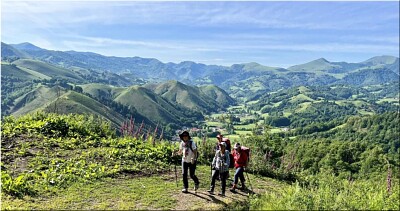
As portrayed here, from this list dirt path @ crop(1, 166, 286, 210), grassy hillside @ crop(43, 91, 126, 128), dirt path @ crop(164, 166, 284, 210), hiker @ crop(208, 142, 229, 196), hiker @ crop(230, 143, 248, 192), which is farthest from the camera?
grassy hillside @ crop(43, 91, 126, 128)

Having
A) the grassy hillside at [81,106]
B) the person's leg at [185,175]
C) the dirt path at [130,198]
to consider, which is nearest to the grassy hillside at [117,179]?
the dirt path at [130,198]

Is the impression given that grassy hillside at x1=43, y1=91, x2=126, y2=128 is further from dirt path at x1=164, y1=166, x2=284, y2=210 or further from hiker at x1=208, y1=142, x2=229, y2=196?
hiker at x1=208, y1=142, x2=229, y2=196

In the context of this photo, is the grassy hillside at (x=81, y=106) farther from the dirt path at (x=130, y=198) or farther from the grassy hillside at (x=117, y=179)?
the dirt path at (x=130, y=198)

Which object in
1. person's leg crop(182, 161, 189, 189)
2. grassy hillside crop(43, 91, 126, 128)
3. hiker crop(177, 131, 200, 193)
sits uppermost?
hiker crop(177, 131, 200, 193)

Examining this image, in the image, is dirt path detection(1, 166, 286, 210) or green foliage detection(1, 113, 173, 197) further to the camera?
green foliage detection(1, 113, 173, 197)

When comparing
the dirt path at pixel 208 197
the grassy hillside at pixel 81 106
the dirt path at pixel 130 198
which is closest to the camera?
the dirt path at pixel 130 198

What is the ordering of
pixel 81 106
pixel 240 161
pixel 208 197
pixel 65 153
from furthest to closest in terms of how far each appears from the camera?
pixel 81 106, pixel 65 153, pixel 240 161, pixel 208 197

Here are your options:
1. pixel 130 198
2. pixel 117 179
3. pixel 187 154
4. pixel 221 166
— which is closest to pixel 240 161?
pixel 221 166

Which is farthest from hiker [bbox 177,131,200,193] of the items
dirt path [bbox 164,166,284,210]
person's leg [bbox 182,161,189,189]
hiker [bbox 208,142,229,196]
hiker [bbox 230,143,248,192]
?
hiker [bbox 230,143,248,192]

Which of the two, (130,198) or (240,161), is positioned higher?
(240,161)

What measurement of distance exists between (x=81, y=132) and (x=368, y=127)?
179650 mm

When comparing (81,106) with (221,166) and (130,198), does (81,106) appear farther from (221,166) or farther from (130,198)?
(130,198)

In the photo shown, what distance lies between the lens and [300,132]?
581 ft

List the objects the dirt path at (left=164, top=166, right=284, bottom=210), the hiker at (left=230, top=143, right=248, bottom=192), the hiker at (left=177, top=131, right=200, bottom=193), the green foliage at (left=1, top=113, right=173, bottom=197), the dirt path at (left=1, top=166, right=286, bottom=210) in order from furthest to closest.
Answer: the hiker at (left=230, top=143, right=248, bottom=192)
the green foliage at (left=1, top=113, right=173, bottom=197)
the hiker at (left=177, top=131, right=200, bottom=193)
the dirt path at (left=164, top=166, right=284, bottom=210)
the dirt path at (left=1, top=166, right=286, bottom=210)
